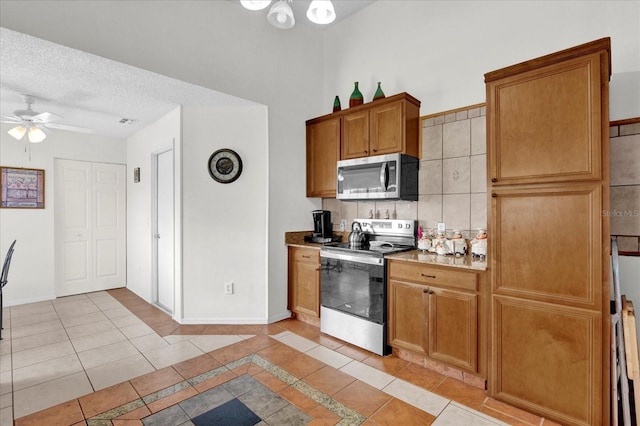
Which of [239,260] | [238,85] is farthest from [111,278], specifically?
[238,85]

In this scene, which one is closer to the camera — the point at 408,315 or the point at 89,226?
the point at 408,315

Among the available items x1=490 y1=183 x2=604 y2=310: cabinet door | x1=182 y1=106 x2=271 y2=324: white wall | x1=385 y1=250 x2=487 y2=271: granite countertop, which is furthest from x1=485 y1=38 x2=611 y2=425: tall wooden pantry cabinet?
x1=182 y1=106 x2=271 y2=324: white wall

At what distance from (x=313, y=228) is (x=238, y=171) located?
1.14 metres

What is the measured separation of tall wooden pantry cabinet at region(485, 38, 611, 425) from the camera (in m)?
1.74

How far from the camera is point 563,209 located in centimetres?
186

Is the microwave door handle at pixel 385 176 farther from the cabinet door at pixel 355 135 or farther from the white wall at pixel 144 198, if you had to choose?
the white wall at pixel 144 198

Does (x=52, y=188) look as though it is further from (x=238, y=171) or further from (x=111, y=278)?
(x=238, y=171)

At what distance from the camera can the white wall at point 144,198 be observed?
146 inches

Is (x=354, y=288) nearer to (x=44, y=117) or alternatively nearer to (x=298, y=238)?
(x=298, y=238)

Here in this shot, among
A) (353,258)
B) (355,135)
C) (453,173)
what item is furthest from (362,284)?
(355,135)

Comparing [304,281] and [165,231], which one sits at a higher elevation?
[165,231]

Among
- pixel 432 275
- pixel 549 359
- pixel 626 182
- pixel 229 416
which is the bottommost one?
pixel 229 416

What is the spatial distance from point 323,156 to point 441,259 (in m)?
1.79

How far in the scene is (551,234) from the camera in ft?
6.23
